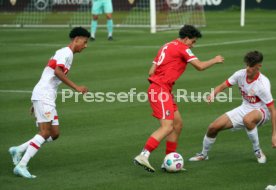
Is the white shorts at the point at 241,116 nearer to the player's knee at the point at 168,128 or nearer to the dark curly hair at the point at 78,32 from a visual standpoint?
the player's knee at the point at 168,128

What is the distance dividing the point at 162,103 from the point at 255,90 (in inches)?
53.0

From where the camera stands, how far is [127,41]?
27.0m

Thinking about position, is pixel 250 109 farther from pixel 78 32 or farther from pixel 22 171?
pixel 22 171

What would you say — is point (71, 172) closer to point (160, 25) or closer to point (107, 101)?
point (107, 101)

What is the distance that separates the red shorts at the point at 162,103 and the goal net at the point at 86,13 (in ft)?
67.8

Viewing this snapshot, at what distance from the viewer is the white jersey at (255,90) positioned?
11242 millimetres

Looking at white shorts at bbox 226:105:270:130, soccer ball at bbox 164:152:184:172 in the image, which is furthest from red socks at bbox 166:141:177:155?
white shorts at bbox 226:105:270:130

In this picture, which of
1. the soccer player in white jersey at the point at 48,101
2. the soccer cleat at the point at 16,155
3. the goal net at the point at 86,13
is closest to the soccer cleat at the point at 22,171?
the soccer player in white jersey at the point at 48,101

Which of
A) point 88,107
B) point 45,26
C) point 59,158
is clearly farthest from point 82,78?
point 45,26

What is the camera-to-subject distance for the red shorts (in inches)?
429

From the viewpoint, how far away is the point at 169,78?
1105cm

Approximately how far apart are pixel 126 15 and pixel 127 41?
9.91m

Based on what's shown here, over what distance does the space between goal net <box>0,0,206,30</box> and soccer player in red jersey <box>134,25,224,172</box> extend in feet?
67.2

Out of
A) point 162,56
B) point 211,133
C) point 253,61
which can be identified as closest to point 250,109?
point 211,133
